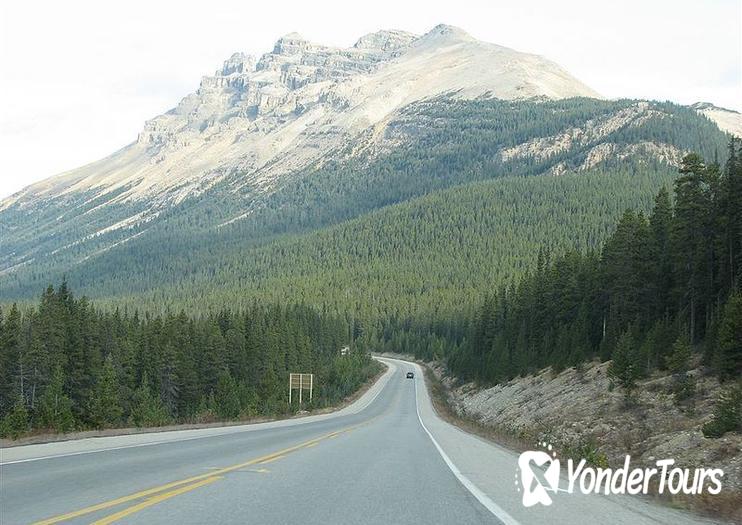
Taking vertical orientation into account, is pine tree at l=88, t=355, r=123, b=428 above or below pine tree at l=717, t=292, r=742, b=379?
below

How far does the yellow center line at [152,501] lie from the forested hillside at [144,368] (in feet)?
90.1

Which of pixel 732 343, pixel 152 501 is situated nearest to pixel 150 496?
pixel 152 501

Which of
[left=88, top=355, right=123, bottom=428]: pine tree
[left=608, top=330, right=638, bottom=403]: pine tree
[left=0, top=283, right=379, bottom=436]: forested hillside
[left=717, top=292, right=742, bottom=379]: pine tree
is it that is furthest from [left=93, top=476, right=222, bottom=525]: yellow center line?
[left=88, top=355, right=123, bottom=428]: pine tree

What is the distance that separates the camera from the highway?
8.04 meters

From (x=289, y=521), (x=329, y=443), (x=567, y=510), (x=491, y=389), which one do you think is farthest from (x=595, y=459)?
(x=491, y=389)

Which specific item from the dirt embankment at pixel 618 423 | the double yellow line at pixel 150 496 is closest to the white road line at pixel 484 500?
the dirt embankment at pixel 618 423

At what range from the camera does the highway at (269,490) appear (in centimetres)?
804

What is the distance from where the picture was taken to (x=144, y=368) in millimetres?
70438

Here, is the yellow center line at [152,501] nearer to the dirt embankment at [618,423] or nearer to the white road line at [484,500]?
the white road line at [484,500]

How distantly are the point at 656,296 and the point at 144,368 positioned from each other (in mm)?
49502

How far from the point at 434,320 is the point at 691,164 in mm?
123030

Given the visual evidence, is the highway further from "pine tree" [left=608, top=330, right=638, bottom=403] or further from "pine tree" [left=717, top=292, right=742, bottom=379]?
"pine tree" [left=608, top=330, right=638, bottom=403]

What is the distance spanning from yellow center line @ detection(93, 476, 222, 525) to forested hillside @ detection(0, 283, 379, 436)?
27448 millimetres

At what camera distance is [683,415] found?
92.6ft
